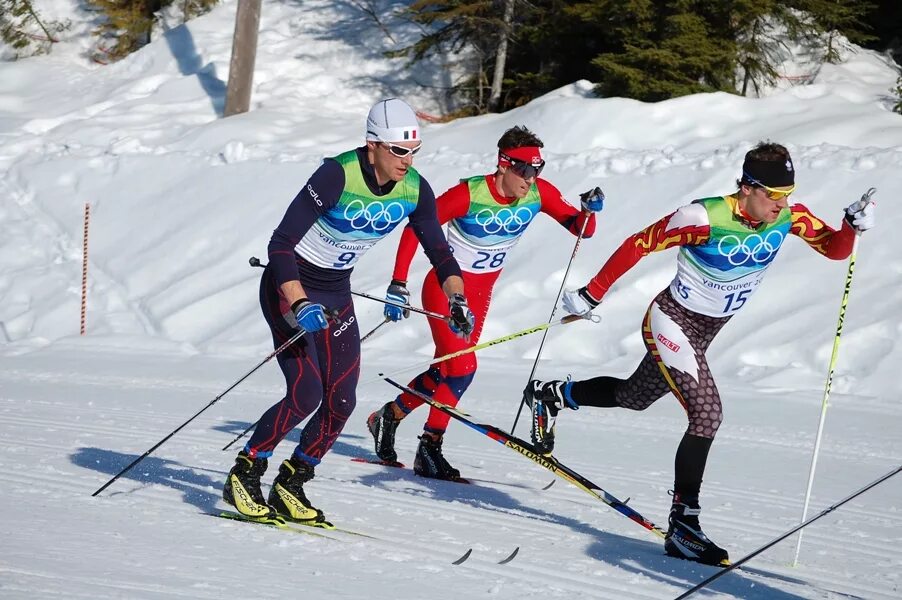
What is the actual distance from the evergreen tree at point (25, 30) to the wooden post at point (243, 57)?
668cm

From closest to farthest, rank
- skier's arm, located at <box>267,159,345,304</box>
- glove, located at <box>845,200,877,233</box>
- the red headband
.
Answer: skier's arm, located at <box>267,159,345,304</box> < glove, located at <box>845,200,877,233</box> < the red headband

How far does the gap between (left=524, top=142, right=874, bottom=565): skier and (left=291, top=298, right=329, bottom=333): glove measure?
141cm

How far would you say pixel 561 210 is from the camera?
7246 millimetres

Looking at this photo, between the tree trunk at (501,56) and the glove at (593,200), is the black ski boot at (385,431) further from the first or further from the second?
the tree trunk at (501,56)

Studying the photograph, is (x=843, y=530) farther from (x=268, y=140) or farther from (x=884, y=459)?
(x=268, y=140)

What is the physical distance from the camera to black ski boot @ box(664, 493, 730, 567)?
4969 millimetres

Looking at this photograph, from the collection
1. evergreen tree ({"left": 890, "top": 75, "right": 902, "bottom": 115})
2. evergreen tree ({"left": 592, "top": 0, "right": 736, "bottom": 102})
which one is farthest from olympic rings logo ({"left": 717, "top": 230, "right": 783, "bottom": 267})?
evergreen tree ({"left": 890, "top": 75, "right": 902, "bottom": 115})

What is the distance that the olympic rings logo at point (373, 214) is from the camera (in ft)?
17.1

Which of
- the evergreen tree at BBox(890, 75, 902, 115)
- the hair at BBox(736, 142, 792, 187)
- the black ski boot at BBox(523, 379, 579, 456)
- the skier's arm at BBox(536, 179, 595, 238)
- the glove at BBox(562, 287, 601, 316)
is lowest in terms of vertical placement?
the evergreen tree at BBox(890, 75, 902, 115)

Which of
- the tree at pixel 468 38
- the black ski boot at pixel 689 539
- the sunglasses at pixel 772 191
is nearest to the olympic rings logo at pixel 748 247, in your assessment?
the sunglasses at pixel 772 191

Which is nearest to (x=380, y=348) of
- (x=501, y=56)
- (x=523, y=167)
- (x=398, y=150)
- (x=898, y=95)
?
(x=523, y=167)

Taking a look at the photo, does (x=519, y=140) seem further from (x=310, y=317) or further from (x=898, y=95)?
(x=898, y=95)

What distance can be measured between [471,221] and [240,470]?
2355 millimetres

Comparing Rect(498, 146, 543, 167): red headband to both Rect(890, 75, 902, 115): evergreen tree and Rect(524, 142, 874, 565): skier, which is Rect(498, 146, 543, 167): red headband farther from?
Rect(890, 75, 902, 115): evergreen tree
